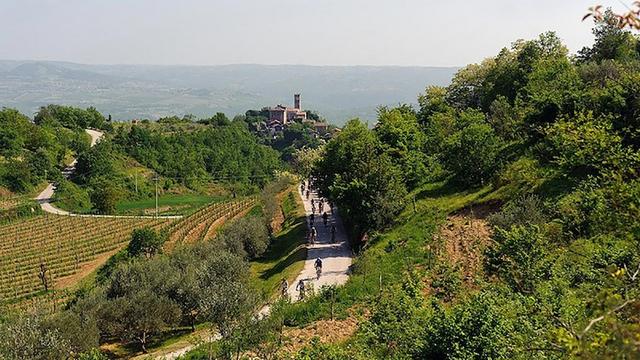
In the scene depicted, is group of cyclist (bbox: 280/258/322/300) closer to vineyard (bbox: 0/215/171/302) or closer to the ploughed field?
the ploughed field

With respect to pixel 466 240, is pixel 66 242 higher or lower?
lower

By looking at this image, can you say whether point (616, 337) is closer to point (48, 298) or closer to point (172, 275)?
point (172, 275)

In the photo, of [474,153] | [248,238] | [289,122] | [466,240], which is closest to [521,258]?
[466,240]

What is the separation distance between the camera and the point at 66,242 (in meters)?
55.7

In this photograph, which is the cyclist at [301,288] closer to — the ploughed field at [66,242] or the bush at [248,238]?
the bush at [248,238]

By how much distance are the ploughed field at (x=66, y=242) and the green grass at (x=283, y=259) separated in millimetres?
11434

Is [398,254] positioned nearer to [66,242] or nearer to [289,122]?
[66,242]

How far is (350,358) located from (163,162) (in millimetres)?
92162

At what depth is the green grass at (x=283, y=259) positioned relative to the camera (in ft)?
91.2

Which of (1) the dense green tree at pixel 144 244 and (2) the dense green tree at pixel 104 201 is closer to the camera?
(1) the dense green tree at pixel 144 244

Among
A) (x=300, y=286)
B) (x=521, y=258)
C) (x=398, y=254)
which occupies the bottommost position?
(x=300, y=286)

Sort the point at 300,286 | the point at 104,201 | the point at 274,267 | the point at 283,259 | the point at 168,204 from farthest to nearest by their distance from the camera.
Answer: the point at 168,204, the point at 104,201, the point at 283,259, the point at 274,267, the point at 300,286

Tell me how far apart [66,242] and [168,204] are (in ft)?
84.9

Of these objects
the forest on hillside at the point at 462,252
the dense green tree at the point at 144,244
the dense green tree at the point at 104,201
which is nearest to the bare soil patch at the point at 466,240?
the forest on hillside at the point at 462,252
